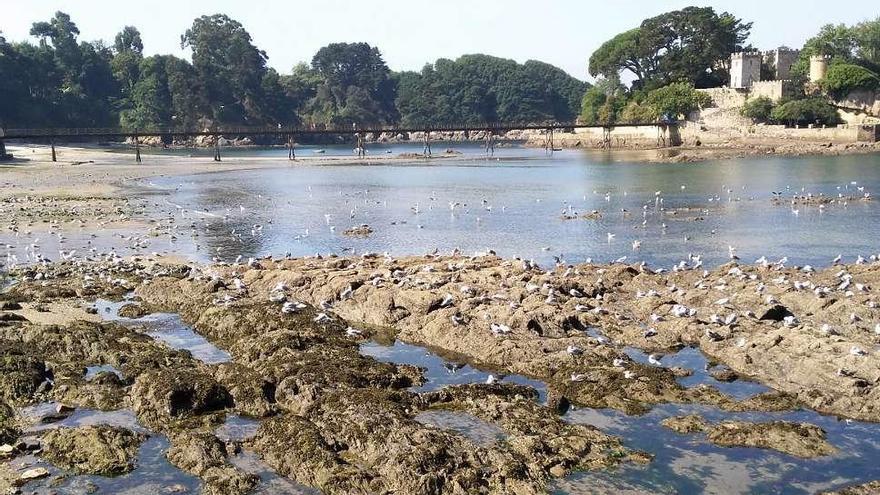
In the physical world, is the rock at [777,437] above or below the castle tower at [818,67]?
below

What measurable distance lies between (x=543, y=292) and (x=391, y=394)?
7497 mm

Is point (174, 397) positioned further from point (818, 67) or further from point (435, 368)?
point (818, 67)

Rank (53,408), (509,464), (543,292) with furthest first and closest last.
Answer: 1. (543,292)
2. (53,408)
3. (509,464)

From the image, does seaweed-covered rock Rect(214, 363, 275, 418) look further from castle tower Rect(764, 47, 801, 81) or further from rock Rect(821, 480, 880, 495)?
castle tower Rect(764, 47, 801, 81)

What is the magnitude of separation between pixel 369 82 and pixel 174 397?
576 feet

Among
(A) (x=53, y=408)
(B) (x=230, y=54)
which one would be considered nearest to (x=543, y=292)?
(A) (x=53, y=408)

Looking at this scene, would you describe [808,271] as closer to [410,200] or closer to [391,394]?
[391,394]

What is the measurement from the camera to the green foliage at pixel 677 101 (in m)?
107

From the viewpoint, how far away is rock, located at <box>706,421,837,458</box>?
13.0 m

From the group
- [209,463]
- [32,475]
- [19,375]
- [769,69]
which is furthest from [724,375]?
[769,69]

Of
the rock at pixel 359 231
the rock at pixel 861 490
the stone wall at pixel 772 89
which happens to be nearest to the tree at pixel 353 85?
the stone wall at pixel 772 89

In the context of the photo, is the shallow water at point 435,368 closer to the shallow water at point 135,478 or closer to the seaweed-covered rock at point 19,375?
the shallow water at point 135,478

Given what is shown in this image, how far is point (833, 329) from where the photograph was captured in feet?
59.2

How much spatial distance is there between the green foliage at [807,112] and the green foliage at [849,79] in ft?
8.52
